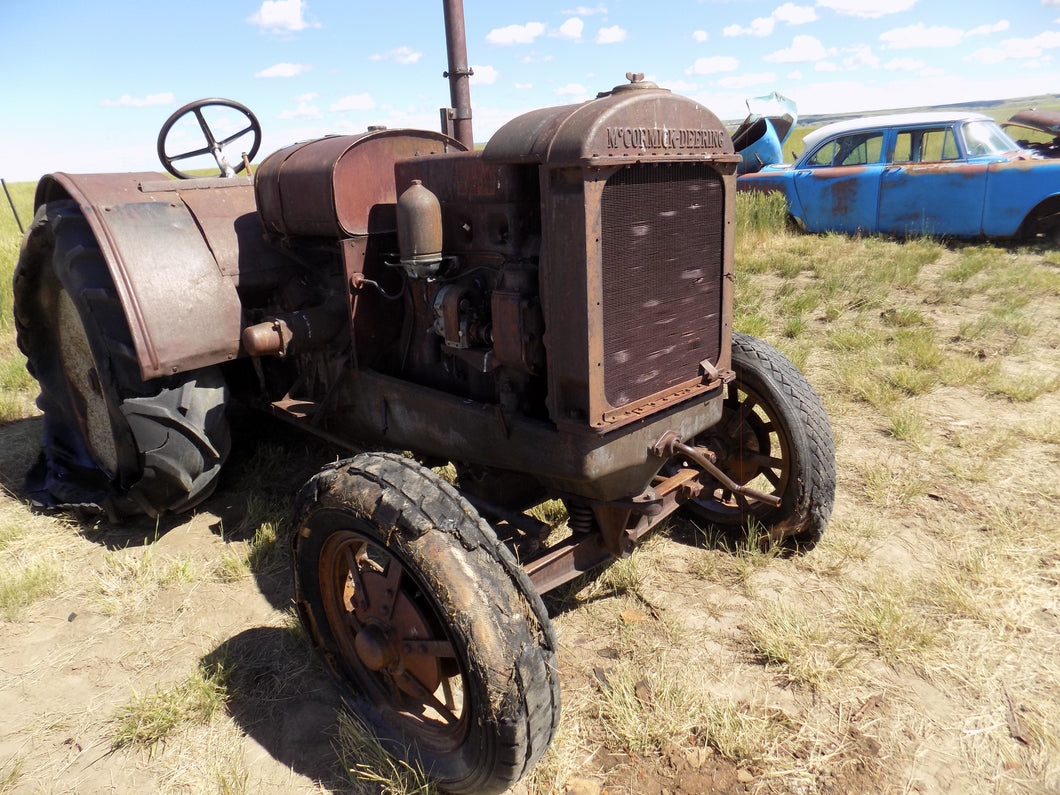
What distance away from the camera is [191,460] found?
288 centimetres

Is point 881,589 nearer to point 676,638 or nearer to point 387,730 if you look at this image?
point 676,638

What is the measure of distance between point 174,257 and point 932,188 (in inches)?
307

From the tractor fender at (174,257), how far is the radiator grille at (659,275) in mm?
1666

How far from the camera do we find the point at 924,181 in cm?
786

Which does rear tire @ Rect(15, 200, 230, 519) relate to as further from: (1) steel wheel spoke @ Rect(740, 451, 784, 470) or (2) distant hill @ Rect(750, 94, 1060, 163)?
(2) distant hill @ Rect(750, 94, 1060, 163)

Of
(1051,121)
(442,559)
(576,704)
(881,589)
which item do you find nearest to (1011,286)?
(1051,121)

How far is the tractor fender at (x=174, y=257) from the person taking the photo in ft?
8.83

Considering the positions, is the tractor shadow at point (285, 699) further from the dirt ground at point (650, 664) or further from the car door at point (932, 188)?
the car door at point (932, 188)

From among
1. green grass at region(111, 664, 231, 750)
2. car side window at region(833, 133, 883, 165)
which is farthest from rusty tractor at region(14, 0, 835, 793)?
car side window at region(833, 133, 883, 165)

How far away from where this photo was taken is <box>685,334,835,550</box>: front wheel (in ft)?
8.85

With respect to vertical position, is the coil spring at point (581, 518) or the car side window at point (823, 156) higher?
the car side window at point (823, 156)

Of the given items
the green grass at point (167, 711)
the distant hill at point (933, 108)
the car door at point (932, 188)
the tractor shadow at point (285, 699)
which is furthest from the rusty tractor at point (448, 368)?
the distant hill at point (933, 108)

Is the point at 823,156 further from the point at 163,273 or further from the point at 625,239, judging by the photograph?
the point at 163,273

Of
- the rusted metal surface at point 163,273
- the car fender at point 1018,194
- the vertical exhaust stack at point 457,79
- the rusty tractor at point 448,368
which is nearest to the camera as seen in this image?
the rusty tractor at point 448,368
